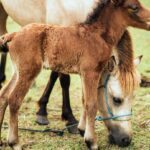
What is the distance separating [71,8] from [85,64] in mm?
1154

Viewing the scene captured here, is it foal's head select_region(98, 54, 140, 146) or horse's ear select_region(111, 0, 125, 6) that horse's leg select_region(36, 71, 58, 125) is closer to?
foal's head select_region(98, 54, 140, 146)

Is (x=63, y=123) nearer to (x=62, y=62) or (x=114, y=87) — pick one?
(x=114, y=87)

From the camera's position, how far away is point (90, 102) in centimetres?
398

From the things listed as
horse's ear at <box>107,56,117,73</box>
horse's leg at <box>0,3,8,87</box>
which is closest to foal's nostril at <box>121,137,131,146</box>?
horse's ear at <box>107,56,117,73</box>

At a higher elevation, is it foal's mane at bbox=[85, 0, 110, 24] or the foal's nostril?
foal's mane at bbox=[85, 0, 110, 24]

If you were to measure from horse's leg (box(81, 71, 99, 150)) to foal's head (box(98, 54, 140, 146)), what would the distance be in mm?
245

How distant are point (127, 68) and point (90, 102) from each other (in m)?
0.48

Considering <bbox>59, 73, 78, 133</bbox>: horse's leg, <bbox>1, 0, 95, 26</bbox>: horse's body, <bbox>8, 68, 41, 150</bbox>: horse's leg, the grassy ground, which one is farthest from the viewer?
<bbox>59, 73, 78, 133</bbox>: horse's leg

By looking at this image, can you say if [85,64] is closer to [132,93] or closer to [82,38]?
[82,38]

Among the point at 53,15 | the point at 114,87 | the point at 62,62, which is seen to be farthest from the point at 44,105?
the point at 62,62

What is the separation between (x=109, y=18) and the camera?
4.07m

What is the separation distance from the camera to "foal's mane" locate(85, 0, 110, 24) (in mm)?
4070

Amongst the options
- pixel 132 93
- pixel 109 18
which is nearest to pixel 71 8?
pixel 109 18

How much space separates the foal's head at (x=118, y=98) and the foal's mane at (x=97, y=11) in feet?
1.29
